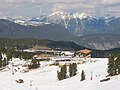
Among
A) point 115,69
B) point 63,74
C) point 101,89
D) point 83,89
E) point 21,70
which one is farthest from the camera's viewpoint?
point 21,70

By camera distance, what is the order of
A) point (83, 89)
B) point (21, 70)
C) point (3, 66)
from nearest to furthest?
point (83, 89)
point (21, 70)
point (3, 66)

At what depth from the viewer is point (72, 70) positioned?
359 ft

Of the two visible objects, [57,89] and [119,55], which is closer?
[57,89]

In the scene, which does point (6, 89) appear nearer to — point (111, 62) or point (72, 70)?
point (111, 62)

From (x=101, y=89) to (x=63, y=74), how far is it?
5148cm

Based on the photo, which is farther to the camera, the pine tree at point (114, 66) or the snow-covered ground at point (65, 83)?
the pine tree at point (114, 66)

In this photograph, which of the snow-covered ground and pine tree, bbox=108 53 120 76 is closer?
the snow-covered ground

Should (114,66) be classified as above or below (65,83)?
above

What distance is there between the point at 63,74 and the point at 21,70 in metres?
55.6

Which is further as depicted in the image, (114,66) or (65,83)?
(114,66)

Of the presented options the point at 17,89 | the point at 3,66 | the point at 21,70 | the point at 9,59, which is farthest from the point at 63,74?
the point at 9,59

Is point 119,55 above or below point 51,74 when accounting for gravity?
above

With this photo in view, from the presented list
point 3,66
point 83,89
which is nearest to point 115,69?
point 83,89

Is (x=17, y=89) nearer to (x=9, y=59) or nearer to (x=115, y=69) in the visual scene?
(x=115, y=69)
